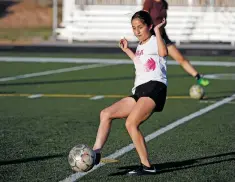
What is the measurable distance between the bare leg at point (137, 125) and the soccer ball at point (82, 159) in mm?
456

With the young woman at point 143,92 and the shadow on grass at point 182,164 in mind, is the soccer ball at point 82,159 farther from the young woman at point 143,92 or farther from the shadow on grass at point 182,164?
the shadow on grass at point 182,164

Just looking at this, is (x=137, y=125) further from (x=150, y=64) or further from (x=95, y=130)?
(x=95, y=130)

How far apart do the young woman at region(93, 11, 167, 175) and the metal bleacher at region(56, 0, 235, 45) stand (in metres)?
27.6

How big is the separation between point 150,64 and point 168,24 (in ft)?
93.6

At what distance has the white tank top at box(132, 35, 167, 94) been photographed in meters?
8.71

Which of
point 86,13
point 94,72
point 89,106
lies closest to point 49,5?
point 86,13

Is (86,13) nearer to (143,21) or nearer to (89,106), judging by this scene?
(89,106)

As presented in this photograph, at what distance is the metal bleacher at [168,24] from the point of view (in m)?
36.6

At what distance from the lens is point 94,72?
70.8 ft

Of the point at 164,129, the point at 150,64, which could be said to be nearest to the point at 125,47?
the point at 150,64

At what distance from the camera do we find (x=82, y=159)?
27.0 ft

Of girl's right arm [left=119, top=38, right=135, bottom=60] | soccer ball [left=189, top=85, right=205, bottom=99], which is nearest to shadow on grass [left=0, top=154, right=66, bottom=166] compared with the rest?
girl's right arm [left=119, top=38, right=135, bottom=60]

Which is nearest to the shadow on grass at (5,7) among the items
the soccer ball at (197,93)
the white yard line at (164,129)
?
the soccer ball at (197,93)

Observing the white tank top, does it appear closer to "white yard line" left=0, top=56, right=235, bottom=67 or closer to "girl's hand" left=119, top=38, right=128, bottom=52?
"girl's hand" left=119, top=38, right=128, bottom=52
